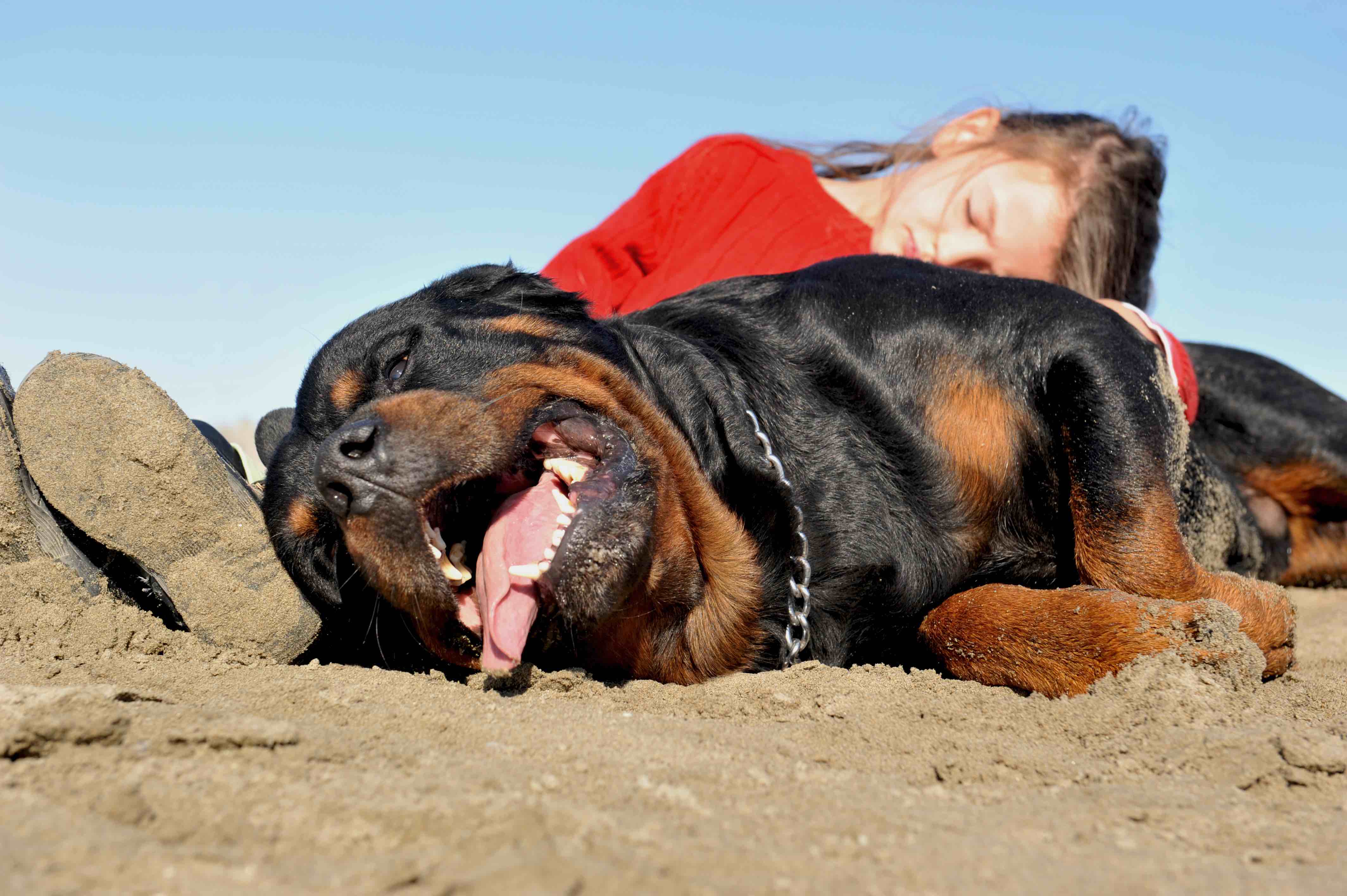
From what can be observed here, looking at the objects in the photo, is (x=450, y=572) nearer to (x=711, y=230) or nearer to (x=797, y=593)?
(x=797, y=593)

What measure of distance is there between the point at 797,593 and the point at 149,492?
1.73 metres

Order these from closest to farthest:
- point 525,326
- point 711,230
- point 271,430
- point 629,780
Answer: point 629,780
point 525,326
point 271,430
point 711,230

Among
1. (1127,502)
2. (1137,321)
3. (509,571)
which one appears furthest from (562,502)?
(1137,321)

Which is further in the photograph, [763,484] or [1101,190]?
[1101,190]

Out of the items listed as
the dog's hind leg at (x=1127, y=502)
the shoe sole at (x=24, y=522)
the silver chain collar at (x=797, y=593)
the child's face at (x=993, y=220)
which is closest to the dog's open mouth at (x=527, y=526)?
the silver chain collar at (x=797, y=593)

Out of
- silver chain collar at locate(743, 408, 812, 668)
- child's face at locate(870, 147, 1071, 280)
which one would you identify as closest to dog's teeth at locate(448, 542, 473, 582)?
silver chain collar at locate(743, 408, 812, 668)

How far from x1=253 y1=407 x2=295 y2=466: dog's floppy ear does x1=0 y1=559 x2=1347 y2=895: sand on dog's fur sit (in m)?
1.05

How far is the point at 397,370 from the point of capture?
8.96ft

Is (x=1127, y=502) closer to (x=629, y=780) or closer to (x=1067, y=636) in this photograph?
(x=1067, y=636)

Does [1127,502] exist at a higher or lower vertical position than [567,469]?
lower

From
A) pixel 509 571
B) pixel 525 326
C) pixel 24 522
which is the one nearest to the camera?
pixel 509 571

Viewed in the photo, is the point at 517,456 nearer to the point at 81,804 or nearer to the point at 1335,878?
the point at 81,804

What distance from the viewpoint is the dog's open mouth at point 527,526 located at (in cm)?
237

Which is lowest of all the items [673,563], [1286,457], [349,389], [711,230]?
[1286,457]
